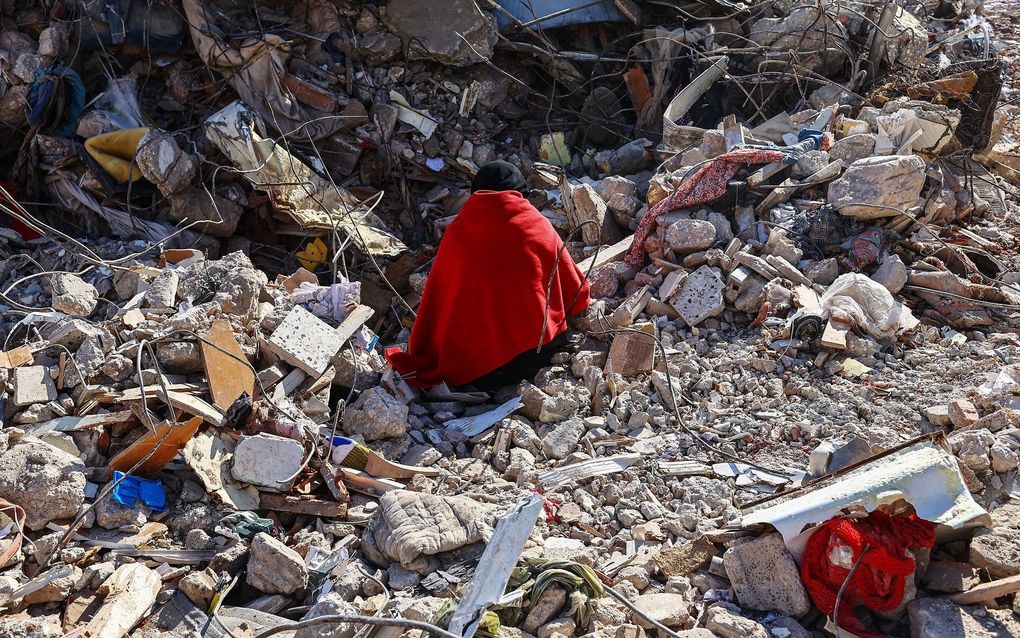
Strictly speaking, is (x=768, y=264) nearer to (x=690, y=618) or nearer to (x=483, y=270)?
(x=483, y=270)

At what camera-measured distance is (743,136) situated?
Result: 6.05 meters

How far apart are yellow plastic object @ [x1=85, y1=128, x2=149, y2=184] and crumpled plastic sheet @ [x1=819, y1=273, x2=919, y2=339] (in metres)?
4.82

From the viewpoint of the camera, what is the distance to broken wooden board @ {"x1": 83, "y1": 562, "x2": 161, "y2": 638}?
2.96 m

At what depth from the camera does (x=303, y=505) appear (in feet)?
12.1

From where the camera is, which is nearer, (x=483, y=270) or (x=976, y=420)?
(x=976, y=420)

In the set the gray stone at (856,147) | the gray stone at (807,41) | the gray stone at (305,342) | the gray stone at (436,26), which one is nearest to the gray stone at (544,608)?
the gray stone at (305,342)

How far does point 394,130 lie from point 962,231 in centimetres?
427

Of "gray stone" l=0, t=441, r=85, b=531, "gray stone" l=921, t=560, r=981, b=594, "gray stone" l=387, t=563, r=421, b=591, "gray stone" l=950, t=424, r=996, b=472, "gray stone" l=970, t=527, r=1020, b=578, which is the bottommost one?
"gray stone" l=387, t=563, r=421, b=591

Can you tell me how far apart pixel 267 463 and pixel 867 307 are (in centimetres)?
334

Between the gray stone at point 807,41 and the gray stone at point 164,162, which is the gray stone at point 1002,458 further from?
the gray stone at point 164,162

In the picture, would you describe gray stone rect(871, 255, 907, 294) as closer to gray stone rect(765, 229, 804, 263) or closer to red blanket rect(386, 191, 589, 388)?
gray stone rect(765, 229, 804, 263)

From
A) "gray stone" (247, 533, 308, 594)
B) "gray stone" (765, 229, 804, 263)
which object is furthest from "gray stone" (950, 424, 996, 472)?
"gray stone" (247, 533, 308, 594)

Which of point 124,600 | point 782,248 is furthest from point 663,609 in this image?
point 782,248

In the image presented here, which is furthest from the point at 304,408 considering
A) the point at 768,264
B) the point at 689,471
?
the point at 768,264
